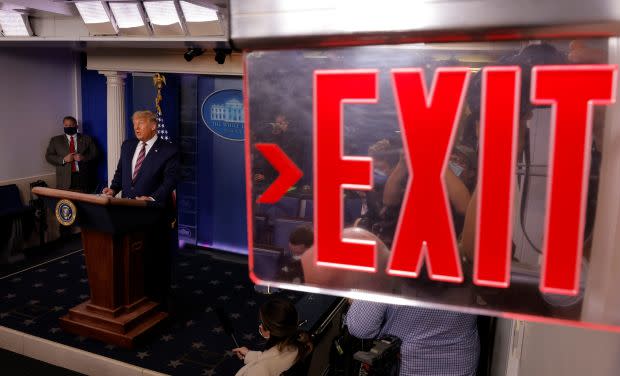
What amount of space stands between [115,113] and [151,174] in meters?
2.45

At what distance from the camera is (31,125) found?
Answer: 6496 mm

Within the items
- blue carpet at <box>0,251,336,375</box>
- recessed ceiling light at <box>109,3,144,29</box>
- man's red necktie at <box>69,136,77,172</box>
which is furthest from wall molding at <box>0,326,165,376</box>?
man's red necktie at <box>69,136,77,172</box>

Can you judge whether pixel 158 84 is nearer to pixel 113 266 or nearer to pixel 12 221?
pixel 12 221

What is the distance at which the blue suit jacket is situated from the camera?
4055 millimetres

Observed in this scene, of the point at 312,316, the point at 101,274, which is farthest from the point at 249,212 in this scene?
the point at 101,274

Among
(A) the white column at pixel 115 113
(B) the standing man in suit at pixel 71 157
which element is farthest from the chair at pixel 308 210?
(B) the standing man in suit at pixel 71 157

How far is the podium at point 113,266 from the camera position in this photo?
362 cm

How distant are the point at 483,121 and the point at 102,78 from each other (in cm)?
691

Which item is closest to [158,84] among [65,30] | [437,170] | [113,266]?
[65,30]

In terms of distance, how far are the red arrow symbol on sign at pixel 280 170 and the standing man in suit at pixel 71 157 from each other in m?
6.26

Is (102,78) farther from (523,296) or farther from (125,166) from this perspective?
(523,296)

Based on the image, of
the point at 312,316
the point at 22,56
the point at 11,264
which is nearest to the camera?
the point at 312,316

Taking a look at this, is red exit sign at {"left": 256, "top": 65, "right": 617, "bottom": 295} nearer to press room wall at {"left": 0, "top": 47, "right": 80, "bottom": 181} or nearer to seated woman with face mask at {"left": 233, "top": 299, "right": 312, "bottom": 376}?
seated woman with face mask at {"left": 233, "top": 299, "right": 312, "bottom": 376}

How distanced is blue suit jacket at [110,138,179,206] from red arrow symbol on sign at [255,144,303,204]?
3.23 m
